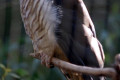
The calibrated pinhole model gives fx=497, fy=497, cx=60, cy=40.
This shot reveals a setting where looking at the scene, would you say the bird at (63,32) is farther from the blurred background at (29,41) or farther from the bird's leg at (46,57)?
the blurred background at (29,41)

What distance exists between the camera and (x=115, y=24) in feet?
10.8

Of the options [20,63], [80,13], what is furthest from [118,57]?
[20,63]

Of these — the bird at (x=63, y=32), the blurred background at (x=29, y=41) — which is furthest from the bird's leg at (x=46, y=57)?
the blurred background at (x=29, y=41)

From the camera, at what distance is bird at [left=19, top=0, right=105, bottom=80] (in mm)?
1793

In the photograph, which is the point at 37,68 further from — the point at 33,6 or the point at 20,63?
the point at 33,6

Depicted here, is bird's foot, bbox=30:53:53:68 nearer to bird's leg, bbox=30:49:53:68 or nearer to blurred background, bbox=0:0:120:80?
bird's leg, bbox=30:49:53:68

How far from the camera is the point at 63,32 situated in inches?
72.2

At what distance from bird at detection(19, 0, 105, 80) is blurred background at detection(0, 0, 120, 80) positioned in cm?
47

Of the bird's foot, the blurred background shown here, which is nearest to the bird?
the bird's foot

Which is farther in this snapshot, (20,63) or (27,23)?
(20,63)

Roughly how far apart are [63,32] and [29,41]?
1319 millimetres

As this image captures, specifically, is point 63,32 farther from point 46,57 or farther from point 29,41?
point 29,41

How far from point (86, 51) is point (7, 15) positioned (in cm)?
184

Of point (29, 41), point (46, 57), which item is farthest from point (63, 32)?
point (29, 41)
